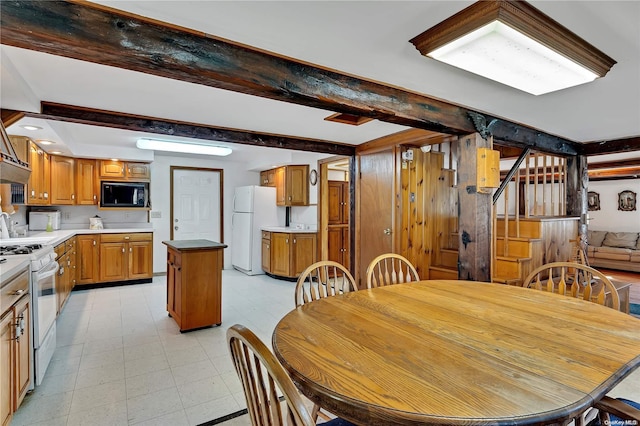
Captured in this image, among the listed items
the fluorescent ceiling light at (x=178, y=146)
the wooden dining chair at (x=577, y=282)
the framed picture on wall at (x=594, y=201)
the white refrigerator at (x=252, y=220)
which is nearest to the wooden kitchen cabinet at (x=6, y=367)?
the fluorescent ceiling light at (x=178, y=146)

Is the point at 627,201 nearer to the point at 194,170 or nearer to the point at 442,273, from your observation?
the point at 442,273

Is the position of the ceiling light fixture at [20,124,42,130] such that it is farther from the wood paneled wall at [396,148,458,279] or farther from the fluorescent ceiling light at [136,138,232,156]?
the wood paneled wall at [396,148,458,279]

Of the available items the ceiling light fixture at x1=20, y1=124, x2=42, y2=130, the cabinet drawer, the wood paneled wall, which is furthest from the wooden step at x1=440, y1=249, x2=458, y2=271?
the ceiling light fixture at x1=20, y1=124, x2=42, y2=130

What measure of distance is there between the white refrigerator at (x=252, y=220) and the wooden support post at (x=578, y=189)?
4541 millimetres

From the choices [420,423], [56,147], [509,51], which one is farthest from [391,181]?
[56,147]

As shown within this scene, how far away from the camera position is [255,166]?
644cm

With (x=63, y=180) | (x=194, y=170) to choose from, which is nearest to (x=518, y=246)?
(x=194, y=170)

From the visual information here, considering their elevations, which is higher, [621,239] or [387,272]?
[387,272]

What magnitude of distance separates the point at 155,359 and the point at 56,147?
130 inches

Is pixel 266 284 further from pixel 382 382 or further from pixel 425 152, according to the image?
pixel 382 382

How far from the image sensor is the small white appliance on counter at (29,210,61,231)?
183 inches

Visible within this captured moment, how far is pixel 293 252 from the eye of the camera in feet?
17.8

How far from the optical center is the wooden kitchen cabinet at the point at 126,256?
16.2 ft

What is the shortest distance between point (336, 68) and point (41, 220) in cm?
501
